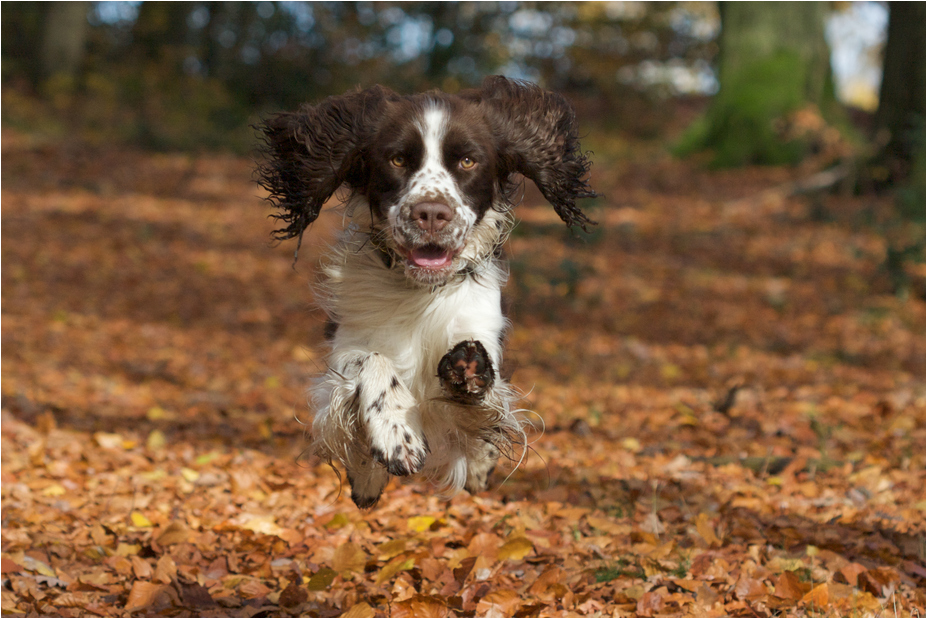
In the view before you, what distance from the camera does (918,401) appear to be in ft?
22.0

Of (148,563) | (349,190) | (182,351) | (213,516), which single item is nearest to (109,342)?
(182,351)

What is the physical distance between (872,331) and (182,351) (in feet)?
22.6

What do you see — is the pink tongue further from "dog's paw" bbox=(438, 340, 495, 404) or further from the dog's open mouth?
"dog's paw" bbox=(438, 340, 495, 404)

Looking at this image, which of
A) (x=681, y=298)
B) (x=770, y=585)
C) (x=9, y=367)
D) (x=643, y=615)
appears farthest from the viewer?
(x=681, y=298)

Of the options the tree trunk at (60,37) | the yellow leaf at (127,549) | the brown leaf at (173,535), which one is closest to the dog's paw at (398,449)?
the brown leaf at (173,535)

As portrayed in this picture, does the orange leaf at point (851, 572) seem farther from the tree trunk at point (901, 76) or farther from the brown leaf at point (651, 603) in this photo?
the tree trunk at point (901, 76)

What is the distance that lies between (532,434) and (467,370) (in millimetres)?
2388

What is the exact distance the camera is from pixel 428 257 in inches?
142

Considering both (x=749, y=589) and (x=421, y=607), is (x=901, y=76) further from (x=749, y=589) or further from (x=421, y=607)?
(x=421, y=607)

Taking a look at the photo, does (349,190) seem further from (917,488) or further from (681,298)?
(681,298)

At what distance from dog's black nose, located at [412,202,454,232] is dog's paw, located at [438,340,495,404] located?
0.48 meters

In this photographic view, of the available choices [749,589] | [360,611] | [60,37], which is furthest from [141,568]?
[60,37]

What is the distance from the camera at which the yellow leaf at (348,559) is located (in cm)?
410

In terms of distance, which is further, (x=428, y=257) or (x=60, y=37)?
(x=60, y=37)
